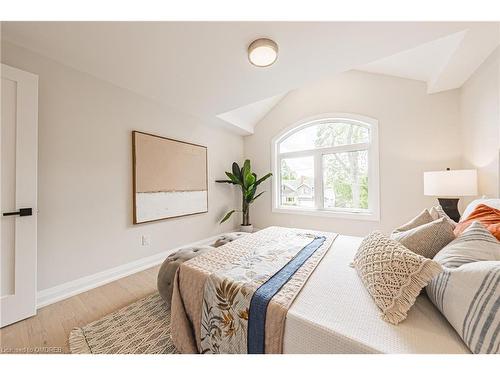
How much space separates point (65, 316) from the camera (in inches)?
60.7

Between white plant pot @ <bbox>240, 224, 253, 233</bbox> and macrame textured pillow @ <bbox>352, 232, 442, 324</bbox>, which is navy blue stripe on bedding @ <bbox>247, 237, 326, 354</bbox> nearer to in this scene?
macrame textured pillow @ <bbox>352, 232, 442, 324</bbox>

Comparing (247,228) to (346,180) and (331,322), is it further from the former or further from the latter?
(331,322)

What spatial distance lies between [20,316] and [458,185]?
13.3ft

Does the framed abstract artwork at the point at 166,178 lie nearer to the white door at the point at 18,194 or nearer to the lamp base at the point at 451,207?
the white door at the point at 18,194

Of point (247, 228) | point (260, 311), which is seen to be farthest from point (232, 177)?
point (260, 311)

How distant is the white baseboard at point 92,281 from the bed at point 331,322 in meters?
1.43

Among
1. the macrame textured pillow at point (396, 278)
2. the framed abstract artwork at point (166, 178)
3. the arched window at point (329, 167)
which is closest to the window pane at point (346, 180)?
the arched window at point (329, 167)

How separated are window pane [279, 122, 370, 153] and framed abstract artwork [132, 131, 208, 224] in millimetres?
1756

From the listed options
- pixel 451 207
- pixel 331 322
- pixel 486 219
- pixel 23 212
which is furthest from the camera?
pixel 451 207

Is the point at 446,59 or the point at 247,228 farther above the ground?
the point at 446,59

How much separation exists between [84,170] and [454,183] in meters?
3.81

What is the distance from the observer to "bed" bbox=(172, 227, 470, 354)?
25.2 inches

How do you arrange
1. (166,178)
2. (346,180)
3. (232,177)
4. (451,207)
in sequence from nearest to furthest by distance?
(451,207) → (166,178) → (346,180) → (232,177)
